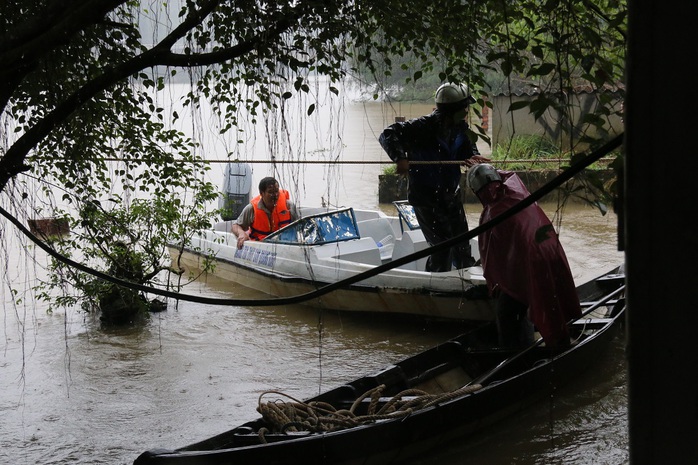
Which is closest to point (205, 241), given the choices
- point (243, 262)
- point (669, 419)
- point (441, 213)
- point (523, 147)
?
point (243, 262)

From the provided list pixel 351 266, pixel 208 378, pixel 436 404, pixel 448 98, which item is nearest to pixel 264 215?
pixel 351 266

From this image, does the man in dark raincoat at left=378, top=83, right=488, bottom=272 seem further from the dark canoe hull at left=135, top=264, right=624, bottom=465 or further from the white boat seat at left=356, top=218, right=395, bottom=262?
the white boat seat at left=356, top=218, right=395, bottom=262

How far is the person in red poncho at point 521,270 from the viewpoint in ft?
21.6

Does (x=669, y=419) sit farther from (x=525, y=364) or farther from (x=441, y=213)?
(x=441, y=213)

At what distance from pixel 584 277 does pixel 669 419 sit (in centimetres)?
984

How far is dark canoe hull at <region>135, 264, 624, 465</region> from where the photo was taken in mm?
5016

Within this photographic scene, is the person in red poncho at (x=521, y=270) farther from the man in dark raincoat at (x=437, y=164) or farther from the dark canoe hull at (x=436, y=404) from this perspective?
the man in dark raincoat at (x=437, y=164)

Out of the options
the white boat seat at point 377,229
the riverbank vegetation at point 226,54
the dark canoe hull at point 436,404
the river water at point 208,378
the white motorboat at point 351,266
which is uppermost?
the riverbank vegetation at point 226,54

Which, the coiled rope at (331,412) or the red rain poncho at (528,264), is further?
the red rain poncho at (528,264)

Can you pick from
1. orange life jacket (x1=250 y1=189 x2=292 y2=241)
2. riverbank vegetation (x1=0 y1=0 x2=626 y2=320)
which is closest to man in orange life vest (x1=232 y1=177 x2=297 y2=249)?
orange life jacket (x1=250 y1=189 x2=292 y2=241)

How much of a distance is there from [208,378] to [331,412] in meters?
3.25

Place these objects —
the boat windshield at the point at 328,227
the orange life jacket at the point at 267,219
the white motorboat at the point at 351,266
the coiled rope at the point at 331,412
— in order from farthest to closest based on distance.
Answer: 1. the orange life jacket at the point at 267,219
2. the boat windshield at the point at 328,227
3. the white motorboat at the point at 351,266
4. the coiled rope at the point at 331,412

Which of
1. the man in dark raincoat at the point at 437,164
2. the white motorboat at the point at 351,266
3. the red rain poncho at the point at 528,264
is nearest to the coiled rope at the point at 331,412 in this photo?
the red rain poncho at the point at 528,264

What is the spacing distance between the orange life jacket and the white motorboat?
0.71 feet
